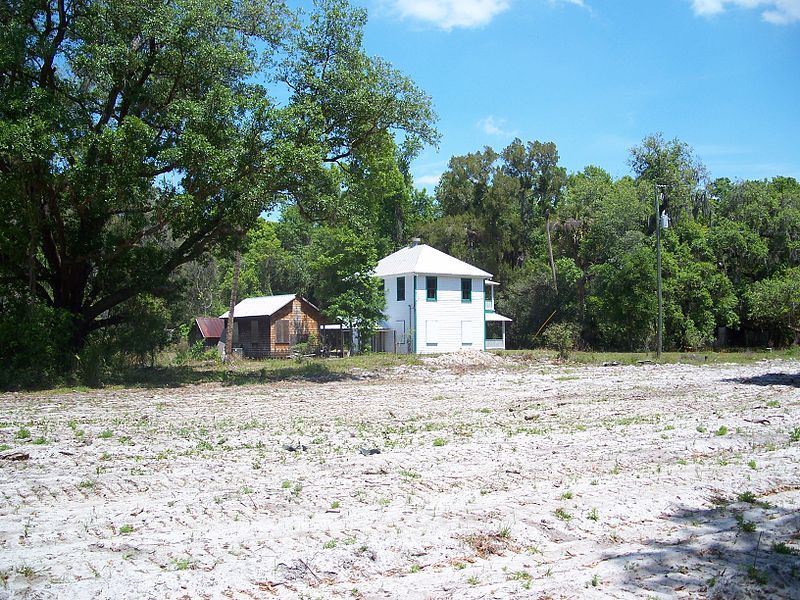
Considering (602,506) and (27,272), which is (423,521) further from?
(27,272)

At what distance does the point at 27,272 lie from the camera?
21.8 metres

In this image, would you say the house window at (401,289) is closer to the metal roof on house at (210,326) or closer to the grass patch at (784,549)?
the metal roof on house at (210,326)

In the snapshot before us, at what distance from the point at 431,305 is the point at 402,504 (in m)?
34.2

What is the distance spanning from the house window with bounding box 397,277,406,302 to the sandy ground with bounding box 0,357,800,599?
89.6ft

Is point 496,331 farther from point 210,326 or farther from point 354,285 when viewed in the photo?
point 210,326

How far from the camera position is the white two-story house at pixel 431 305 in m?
40.9

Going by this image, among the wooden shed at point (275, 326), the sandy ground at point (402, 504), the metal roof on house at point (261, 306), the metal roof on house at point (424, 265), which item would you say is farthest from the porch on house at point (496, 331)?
the sandy ground at point (402, 504)

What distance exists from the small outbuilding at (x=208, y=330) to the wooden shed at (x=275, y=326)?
192cm

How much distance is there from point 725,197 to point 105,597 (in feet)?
179

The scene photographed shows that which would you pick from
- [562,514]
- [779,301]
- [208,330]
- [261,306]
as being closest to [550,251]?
[779,301]

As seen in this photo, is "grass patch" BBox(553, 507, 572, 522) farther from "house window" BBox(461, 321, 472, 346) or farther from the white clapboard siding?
"house window" BBox(461, 321, 472, 346)

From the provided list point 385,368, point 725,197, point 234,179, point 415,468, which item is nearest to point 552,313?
point 725,197

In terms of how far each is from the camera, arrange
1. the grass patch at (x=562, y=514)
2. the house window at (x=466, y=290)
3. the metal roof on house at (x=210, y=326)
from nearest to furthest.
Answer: the grass patch at (x=562, y=514)
the house window at (x=466, y=290)
the metal roof on house at (x=210, y=326)

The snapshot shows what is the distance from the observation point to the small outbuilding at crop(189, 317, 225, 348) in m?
45.7
